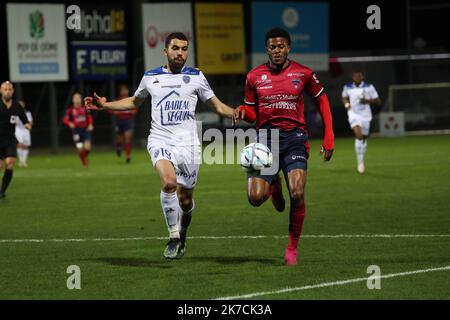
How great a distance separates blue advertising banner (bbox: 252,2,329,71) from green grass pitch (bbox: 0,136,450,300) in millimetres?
18980

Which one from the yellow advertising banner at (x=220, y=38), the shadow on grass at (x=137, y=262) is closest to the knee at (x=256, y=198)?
the shadow on grass at (x=137, y=262)

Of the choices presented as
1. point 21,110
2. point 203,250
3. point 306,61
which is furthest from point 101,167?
point 203,250

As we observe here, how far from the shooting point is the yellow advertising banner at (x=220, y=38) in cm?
4491

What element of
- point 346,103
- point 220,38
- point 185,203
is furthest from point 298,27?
point 185,203

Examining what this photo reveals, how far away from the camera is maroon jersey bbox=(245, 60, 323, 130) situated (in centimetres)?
1192

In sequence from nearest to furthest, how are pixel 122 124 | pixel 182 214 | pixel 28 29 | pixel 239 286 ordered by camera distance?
pixel 239 286 → pixel 182 214 → pixel 122 124 → pixel 28 29

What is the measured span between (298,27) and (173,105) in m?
35.6

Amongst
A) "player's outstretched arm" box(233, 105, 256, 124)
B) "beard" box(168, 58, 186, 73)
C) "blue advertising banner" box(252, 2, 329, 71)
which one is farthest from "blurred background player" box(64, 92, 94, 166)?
"player's outstretched arm" box(233, 105, 256, 124)

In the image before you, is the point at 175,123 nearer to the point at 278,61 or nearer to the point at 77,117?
the point at 278,61

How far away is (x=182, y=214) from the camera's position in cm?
1263

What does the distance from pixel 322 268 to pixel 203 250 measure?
7.64ft

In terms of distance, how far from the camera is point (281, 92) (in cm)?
1192
